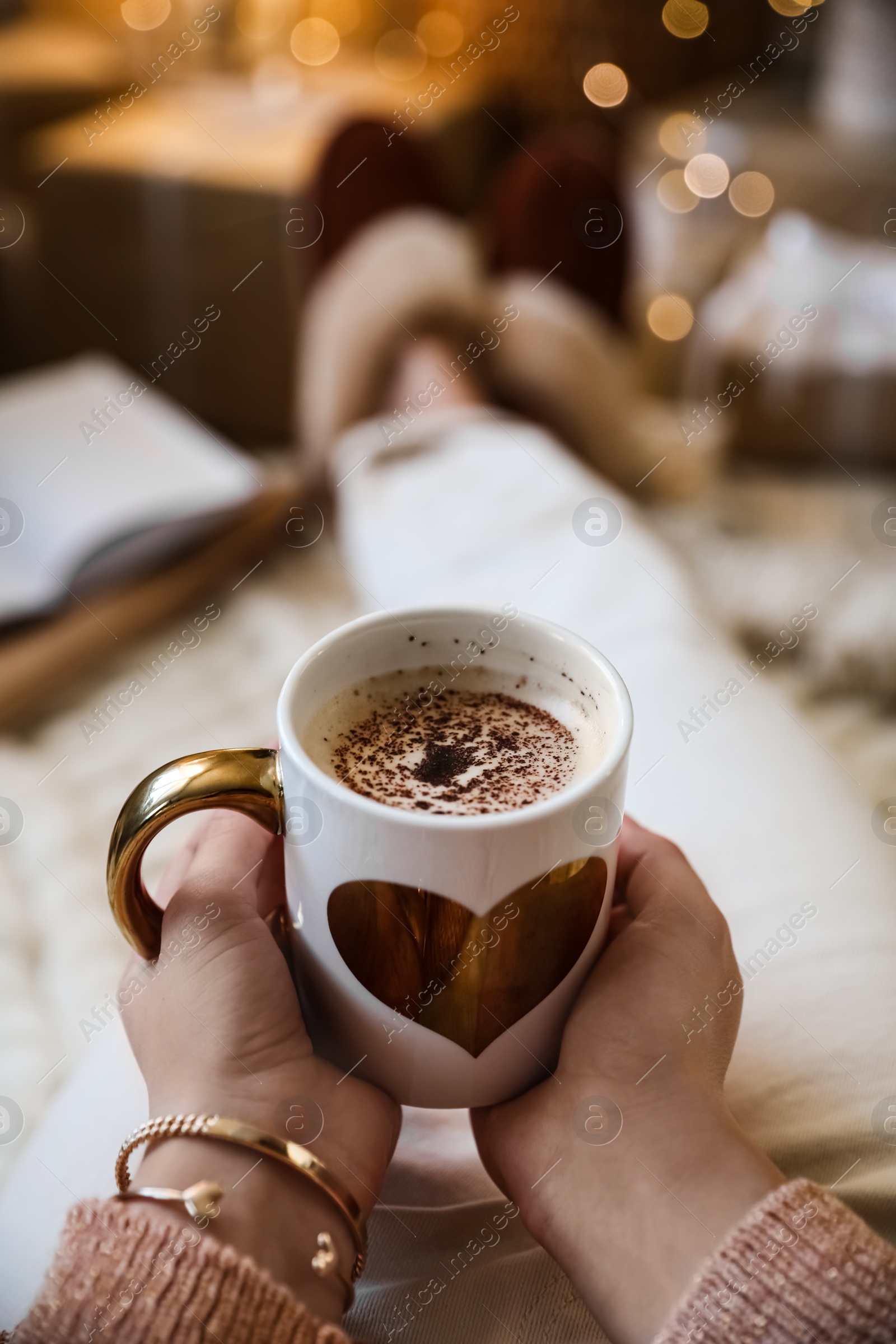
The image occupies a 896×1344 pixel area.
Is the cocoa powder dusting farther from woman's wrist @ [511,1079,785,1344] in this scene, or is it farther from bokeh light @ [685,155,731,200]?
bokeh light @ [685,155,731,200]

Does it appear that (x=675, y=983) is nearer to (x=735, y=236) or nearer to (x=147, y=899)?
(x=147, y=899)

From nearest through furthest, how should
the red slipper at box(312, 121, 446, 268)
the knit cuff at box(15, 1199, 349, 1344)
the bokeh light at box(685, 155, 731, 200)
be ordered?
the knit cuff at box(15, 1199, 349, 1344) < the red slipper at box(312, 121, 446, 268) < the bokeh light at box(685, 155, 731, 200)

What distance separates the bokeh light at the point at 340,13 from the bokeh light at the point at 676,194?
2.56 ft

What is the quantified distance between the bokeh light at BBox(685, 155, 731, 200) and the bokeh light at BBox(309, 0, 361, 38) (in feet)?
2.59

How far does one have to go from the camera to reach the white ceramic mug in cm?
38

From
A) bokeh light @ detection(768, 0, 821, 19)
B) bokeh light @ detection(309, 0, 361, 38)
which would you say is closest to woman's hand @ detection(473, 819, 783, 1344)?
bokeh light @ detection(309, 0, 361, 38)

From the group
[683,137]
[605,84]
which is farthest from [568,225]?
[605,84]

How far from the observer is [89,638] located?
37.7 inches

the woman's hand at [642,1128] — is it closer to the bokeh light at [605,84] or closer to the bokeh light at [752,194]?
the bokeh light at [752,194]

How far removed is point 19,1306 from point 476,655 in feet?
1.27

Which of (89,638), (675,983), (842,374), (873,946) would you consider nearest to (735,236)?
(842,374)

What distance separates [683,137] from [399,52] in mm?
660

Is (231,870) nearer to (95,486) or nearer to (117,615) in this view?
(117,615)

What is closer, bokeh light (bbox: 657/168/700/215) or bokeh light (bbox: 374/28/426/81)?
bokeh light (bbox: 657/168/700/215)
